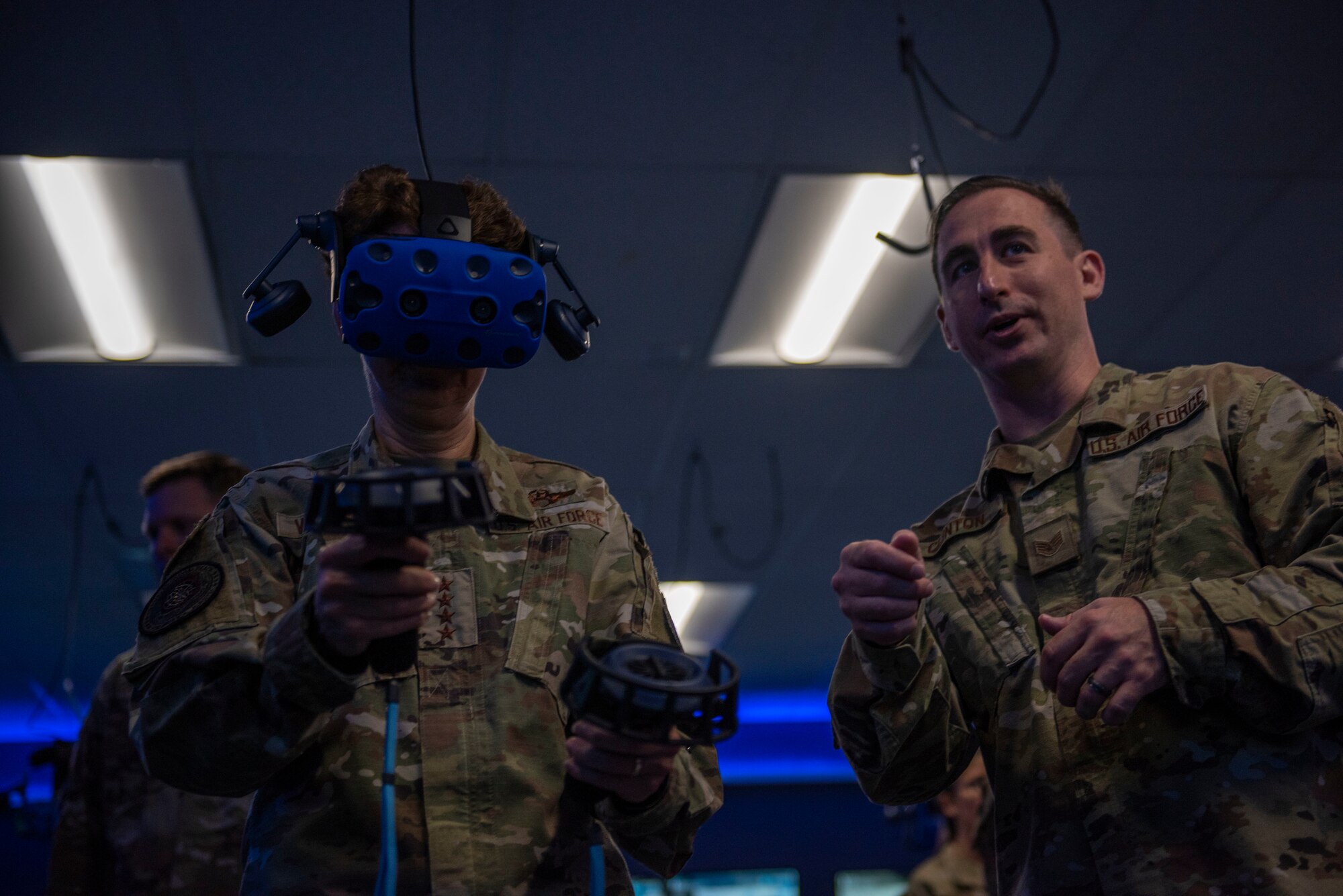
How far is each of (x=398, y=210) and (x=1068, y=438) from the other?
87cm

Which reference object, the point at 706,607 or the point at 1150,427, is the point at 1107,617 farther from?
the point at 706,607

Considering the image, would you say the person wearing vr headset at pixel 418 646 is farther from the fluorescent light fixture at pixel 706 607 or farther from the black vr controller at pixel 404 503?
the fluorescent light fixture at pixel 706 607

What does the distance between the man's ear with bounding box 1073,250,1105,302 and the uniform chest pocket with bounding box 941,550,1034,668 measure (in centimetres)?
47

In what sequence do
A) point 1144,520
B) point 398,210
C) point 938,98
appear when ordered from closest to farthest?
1. point 398,210
2. point 1144,520
3. point 938,98

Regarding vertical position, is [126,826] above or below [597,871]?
above

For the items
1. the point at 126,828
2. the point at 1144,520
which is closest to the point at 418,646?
the point at 1144,520

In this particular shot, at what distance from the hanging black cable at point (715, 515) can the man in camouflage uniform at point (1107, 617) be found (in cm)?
289

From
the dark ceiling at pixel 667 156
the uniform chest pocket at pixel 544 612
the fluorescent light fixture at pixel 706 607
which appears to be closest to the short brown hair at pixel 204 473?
the dark ceiling at pixel 667 156

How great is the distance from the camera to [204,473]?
7.88ft

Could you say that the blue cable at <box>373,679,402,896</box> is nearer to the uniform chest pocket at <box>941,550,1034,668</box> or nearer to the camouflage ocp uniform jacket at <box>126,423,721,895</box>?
the camouflage ocp uniform jacket at <box>126,423,721,895</box>

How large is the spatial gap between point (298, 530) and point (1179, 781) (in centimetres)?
94

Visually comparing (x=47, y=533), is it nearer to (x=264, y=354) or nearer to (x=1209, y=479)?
(x=264, y=354)

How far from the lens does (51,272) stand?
3.23 m

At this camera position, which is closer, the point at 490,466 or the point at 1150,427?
the point at 490,466
